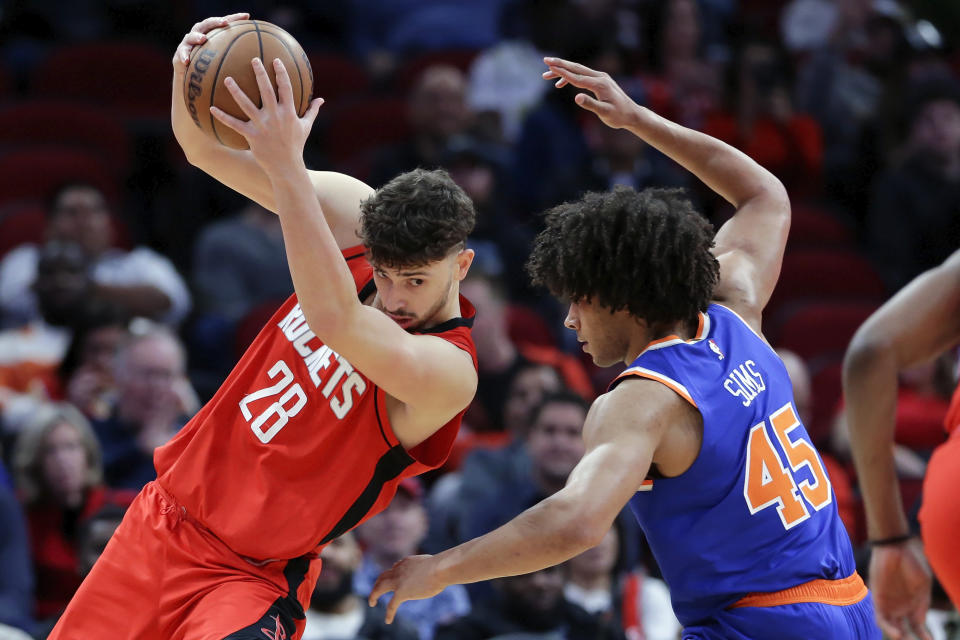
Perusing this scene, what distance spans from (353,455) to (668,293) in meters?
0.91

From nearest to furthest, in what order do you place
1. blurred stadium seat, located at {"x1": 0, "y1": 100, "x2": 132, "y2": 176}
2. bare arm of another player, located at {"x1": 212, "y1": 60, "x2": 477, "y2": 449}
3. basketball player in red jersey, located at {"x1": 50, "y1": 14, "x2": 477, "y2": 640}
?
bare arm of another player, located at {"x1": 212, "y1": 60, "x2": 477, "y2": 449} < basketball player in red jersey, located at {"x1": 50, "y1": 14, "x2": 477, "y2": 640} < blurred stadium seat, located at {"x1": 0, "y1": 100, "x2": 132, "y2": 176}

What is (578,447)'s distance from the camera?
610cm

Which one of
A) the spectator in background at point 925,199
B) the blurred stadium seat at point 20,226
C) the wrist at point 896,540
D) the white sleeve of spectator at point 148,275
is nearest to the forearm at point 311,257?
the wrist at point 896,540

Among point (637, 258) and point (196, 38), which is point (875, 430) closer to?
point (637, 258)

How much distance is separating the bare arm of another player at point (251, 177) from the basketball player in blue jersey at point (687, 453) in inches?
24.3

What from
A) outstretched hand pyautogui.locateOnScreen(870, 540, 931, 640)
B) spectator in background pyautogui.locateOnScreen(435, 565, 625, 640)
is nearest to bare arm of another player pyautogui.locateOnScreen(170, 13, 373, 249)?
outstretched hand pyautogui.locateOnScreen(870, 540, 931, 640)

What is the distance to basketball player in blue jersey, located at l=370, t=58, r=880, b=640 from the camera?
2.82m

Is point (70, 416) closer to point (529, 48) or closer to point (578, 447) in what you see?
point (578, 447)

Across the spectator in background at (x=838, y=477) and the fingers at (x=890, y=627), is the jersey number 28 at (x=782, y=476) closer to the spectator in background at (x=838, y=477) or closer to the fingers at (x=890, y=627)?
the fingers at (x=890, y=627)

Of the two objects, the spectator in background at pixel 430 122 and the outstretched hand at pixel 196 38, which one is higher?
the outstretched hand at pixel 196 38

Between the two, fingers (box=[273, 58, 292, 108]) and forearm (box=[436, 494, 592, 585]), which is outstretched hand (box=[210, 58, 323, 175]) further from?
forearm (box=[436, 494, 592, 585])

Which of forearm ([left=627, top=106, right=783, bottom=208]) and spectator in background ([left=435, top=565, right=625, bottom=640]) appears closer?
forearm ([left=627, top=106, right=783, bottom=208])

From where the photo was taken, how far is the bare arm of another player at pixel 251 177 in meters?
3.53

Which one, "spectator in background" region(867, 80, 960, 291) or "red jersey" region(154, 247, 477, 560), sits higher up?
"red jersey" region(154, 247, 477, 560)
